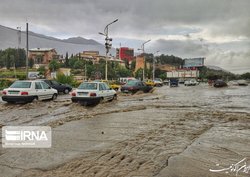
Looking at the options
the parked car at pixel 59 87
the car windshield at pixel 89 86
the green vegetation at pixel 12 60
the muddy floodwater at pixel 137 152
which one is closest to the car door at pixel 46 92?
the car windshield at pixel 89 86

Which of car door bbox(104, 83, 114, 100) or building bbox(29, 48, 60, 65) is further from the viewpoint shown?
building bbox(29, 48, 60, 65)

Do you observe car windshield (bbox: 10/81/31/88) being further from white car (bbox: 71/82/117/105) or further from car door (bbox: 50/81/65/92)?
car door (bbox: 50/81/65/92)

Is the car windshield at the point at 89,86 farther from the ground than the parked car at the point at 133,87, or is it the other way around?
the car windshield at the point at 89,86

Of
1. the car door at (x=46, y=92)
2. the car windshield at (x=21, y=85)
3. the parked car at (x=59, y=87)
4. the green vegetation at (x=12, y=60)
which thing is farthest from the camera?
the green vegetation at (x=12, y=60)

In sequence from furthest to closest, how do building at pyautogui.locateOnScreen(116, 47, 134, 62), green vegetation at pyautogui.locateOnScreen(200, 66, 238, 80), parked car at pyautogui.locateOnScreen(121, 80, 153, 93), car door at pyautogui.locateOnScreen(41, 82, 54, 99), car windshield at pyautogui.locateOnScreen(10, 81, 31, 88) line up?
building at pyautogui.locateOnScreen(116, 47, 134, 62)
green vegetation at pyautogui.locateOnScreen(200, 66, 238, 80)
parked car at pyautogui.locateOnScreen(121, 80, 153, 93)
car door at pyautogui.locateOnScreen(41, 82, 54, 99)
car windshield at pyautogui.locateOnScreen(10, 81, 31, 88)

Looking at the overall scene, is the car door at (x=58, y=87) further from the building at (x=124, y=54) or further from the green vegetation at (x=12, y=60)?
the building at (x=124, y=54)

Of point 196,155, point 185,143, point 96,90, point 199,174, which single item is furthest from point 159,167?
point 96,90

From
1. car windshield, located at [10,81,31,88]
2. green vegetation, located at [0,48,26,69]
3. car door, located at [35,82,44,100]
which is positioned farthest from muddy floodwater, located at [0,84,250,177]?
green vegetation, located at [0,48,26,69]

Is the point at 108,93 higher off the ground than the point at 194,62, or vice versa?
the point at 194,62

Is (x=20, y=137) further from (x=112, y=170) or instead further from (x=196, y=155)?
(x=196, y=155)

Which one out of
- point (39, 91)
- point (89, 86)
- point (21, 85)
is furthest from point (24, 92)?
point (89, 86)

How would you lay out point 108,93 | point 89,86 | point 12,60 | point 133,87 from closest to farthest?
point 89,86 < point 108,93 < point 133,87 < point 12,60

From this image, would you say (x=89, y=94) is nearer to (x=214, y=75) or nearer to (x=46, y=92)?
(x=46, y=92)

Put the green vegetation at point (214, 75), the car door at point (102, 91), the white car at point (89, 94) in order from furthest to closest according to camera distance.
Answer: the green vegetation at point (214, 75) → the car door at point (102, 91) → the white car at point (89, 94)
